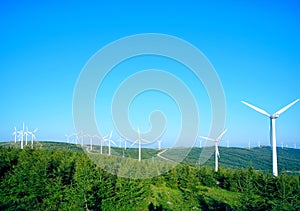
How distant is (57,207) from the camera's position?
27.2 meters

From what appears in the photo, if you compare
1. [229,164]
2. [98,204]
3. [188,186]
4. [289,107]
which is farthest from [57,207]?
[229,164]

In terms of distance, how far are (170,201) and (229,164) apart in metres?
66.4

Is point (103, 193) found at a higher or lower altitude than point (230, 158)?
higher

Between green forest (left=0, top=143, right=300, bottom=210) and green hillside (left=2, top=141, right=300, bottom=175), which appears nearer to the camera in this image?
green forest (left=0, top=143, right=300, bottom=210)

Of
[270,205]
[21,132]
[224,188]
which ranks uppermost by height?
[21,132]

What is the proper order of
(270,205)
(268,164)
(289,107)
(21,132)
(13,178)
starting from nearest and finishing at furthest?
1. (270,205)
2. (13,178)
3. (289,107)
4. (21,132)
5. (268,164)

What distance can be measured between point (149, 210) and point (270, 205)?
1174cm

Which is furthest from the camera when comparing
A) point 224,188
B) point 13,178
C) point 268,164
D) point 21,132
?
point 268,164

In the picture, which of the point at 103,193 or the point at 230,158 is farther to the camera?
the point at 230,158

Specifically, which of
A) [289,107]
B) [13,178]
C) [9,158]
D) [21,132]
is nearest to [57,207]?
[13,178]

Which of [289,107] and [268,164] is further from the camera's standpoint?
[268,164]

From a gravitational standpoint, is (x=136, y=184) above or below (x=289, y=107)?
below

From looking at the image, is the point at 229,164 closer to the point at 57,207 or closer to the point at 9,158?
the point at 9,158

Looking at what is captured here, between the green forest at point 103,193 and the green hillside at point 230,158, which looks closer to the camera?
the green forest at point 103,193
